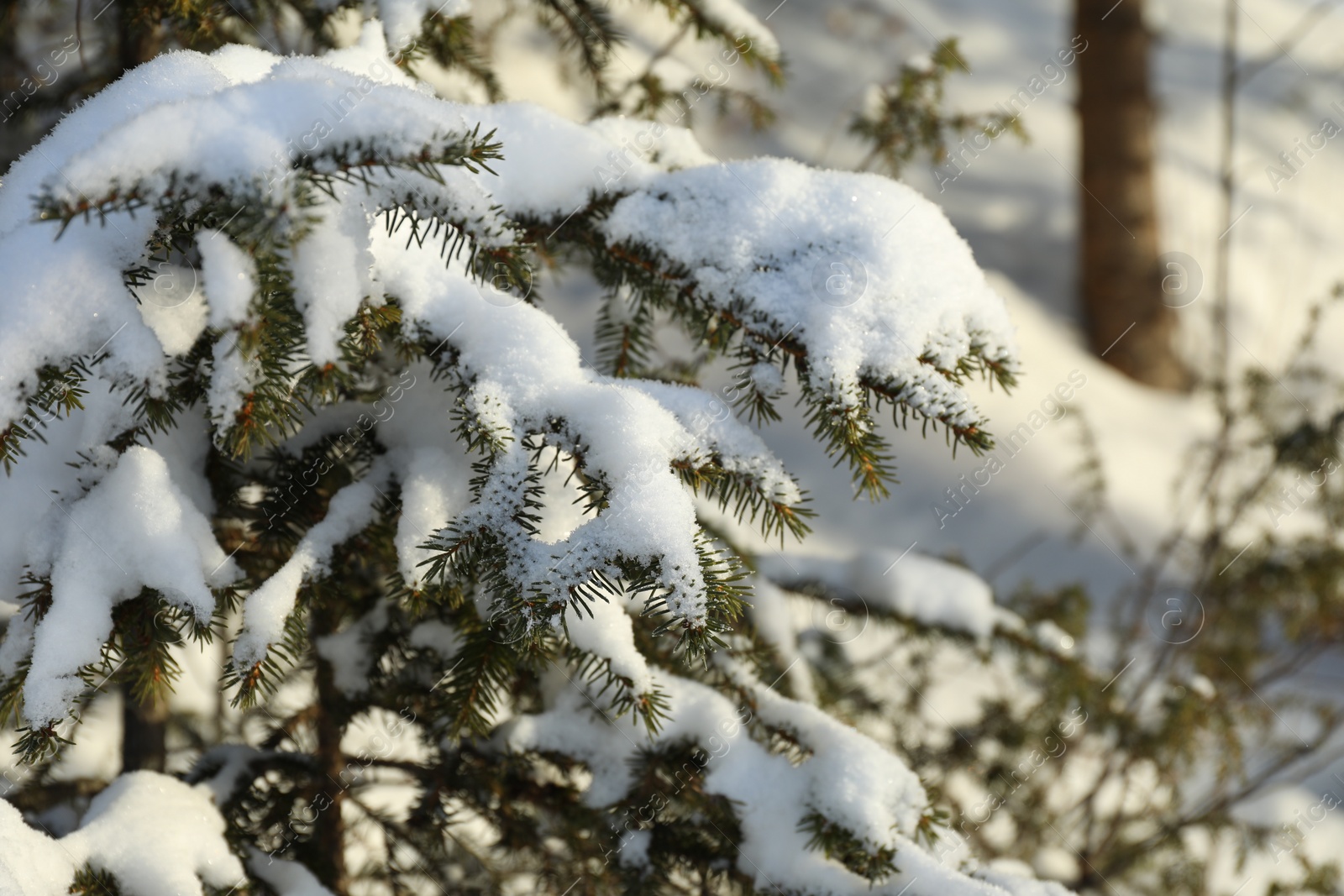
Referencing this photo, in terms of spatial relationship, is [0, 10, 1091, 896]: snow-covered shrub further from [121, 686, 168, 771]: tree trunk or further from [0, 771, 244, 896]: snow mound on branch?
[121, 686, 168, 771]: tree trunk

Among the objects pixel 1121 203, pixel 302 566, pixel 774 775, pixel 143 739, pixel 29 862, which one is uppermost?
pixel 302 566

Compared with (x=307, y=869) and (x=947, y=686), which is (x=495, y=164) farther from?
(x=947, y=686)

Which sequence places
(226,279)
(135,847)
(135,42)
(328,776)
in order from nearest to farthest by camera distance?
(226,279), (135,847), (328,776), (135,42)

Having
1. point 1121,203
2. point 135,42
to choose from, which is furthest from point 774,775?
point 1121,203

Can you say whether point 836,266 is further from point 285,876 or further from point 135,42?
point 135,42

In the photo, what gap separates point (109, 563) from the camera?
3.37ft

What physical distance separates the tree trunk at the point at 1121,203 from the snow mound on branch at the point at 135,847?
534cm

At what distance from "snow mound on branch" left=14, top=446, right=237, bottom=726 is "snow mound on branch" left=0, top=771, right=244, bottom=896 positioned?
0.15 metres

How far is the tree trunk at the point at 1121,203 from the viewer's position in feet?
16.3

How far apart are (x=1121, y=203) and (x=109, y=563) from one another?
17.6 feet

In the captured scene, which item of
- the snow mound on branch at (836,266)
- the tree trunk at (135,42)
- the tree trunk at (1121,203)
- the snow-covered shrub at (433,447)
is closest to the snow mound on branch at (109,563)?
the snow-covered shrub at (433,447)

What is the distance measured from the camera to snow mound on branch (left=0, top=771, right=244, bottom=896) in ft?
3.22

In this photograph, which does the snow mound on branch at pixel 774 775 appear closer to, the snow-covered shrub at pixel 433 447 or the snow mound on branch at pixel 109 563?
the snow-covered shrub at pixel 433 447

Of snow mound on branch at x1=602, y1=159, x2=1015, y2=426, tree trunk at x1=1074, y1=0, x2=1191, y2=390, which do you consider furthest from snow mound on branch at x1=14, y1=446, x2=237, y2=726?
tree trunk at x1=1074, y1=0, x2=1191, y2=390
